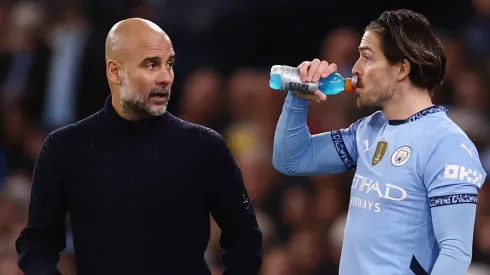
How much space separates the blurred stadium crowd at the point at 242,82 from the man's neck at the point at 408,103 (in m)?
2.66

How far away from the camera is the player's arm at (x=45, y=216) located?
4289mm

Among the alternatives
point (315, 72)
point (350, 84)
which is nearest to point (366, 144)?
point (350, 84)

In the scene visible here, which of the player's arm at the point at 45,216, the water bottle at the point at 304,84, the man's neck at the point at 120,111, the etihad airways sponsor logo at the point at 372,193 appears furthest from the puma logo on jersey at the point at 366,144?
the player's arm at the point at 45,216

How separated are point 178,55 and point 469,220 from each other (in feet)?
18.1

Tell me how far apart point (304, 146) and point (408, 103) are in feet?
1.64

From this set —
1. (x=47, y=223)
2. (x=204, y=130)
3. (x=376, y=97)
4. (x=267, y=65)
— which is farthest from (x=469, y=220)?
(x=267, y=65)

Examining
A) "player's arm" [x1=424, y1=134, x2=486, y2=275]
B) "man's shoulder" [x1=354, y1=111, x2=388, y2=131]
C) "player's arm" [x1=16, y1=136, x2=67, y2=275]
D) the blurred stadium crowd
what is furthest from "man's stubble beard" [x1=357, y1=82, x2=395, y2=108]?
the blurred stadium crowd

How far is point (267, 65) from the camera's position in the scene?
9148 millimetres

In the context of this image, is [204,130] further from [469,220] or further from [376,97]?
[469,220]

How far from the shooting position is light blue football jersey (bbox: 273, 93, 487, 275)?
383 cm

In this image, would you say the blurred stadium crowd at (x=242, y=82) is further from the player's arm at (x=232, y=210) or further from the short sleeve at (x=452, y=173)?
the short sleeve at (x=452, y=173)

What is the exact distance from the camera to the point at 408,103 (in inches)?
163

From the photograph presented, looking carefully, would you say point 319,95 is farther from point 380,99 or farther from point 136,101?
point 136,101

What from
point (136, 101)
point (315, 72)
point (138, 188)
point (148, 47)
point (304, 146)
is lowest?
point (138, 188)
